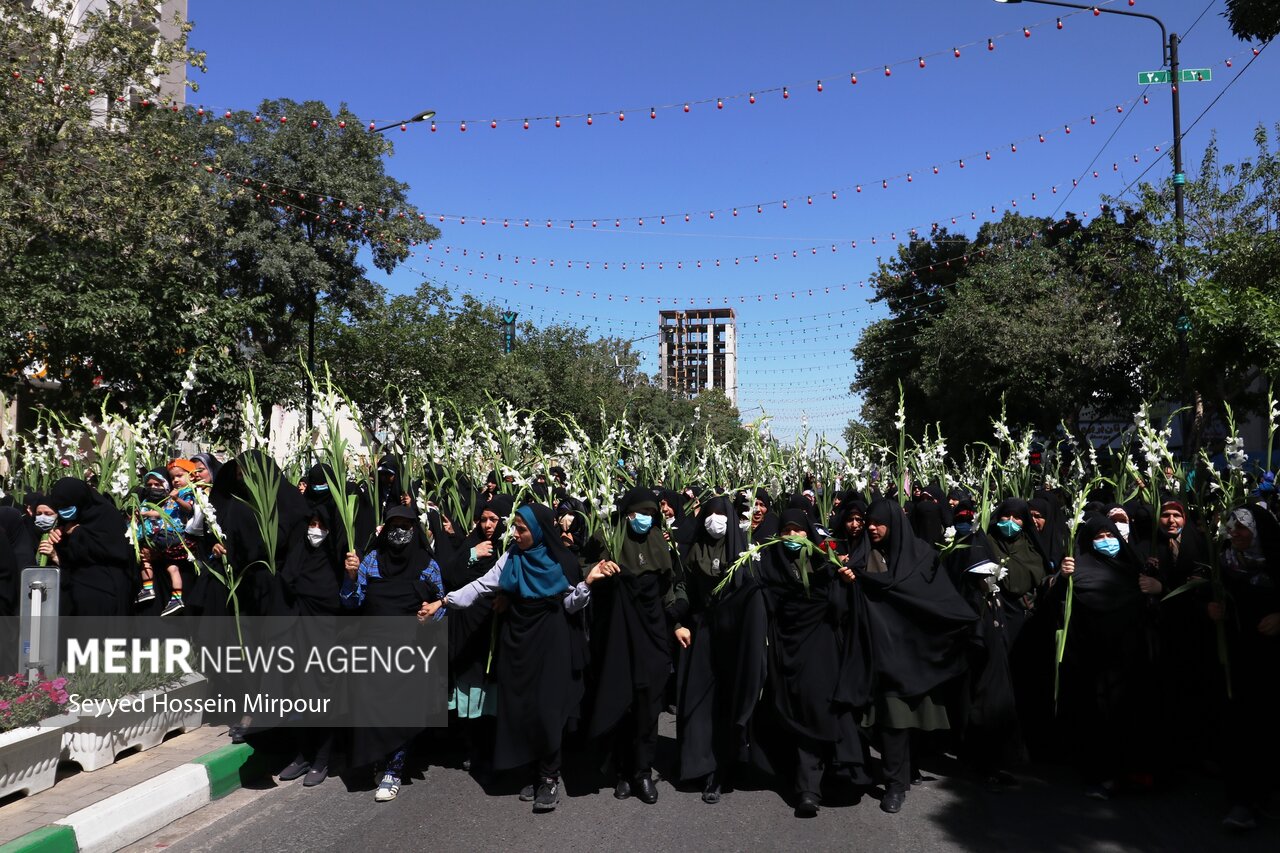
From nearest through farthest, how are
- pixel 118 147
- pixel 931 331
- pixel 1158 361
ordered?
pixel 118 147 → pixel 1158 361 → pixel 931 331

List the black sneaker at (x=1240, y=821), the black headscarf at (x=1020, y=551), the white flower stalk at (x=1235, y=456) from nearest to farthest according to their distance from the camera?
the black sneaker at (x=1240, y=821) < the white flower stalk at (x=1235, y=456) < the black headscarf at (x=1020, y=551)

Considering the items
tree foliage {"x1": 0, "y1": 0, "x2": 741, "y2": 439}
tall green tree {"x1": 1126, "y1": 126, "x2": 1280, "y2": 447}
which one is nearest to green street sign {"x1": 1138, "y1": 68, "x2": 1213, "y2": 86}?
tall green tree {"x1": 1126, "y1": 126, "x2": 1280, "y2": 447}

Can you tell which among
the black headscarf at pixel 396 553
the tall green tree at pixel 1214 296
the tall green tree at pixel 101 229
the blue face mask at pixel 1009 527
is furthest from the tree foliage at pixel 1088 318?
the tall green tree at pixel 101 229

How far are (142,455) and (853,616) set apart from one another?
599 cm

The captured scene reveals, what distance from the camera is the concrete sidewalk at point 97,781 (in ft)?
15.3

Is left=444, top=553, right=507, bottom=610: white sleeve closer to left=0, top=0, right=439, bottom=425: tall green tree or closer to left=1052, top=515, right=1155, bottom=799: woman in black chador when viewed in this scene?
left=1052, top=515, right=1155, bottom=799: woman in black chador

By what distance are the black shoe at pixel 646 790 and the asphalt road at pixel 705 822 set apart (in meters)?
0.07

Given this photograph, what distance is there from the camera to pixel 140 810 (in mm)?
4871

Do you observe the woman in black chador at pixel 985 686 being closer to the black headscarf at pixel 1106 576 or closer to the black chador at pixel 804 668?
the black headscarf at pixel 1106 576

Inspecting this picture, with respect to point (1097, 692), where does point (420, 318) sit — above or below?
above

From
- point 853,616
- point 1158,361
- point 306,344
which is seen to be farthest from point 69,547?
point 306,344

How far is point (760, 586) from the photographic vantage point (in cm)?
546

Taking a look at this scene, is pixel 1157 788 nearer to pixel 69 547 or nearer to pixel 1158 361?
pixel 69 547

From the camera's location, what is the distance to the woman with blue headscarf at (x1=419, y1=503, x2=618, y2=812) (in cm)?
Result: 529
